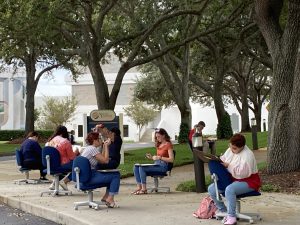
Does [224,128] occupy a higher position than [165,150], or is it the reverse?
[224,128]

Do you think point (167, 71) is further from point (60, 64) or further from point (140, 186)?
point (140, 186)

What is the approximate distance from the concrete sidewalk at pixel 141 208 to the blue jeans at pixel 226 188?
1.27 feet

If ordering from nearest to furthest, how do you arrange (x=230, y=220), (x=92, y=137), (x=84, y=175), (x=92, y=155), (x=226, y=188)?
1. (x=230, y=220)
2. (x=226, y=188)
3. (x=84, y=175)
4. (x=92, y=155)
5. (x=92, y=137)

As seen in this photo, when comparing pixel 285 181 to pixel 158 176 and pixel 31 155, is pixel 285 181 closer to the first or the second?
pixel 158 176

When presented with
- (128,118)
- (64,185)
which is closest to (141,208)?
(64,185)

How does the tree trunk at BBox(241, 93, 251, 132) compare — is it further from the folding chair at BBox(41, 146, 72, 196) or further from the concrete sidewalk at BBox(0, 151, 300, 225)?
the folding chair at BBox(41, 146, 72, 196)

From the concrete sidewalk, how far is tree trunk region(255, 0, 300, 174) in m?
2.19

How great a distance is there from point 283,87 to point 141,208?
5628mm

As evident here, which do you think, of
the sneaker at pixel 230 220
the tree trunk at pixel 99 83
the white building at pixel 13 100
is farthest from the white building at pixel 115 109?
the sneaker at pixel 230 220

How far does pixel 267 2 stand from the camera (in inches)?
580

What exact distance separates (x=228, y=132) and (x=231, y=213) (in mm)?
26740

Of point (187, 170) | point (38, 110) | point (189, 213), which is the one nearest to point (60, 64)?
point (187, 170)

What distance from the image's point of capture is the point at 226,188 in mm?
8531

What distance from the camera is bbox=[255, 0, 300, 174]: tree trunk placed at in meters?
13.9
